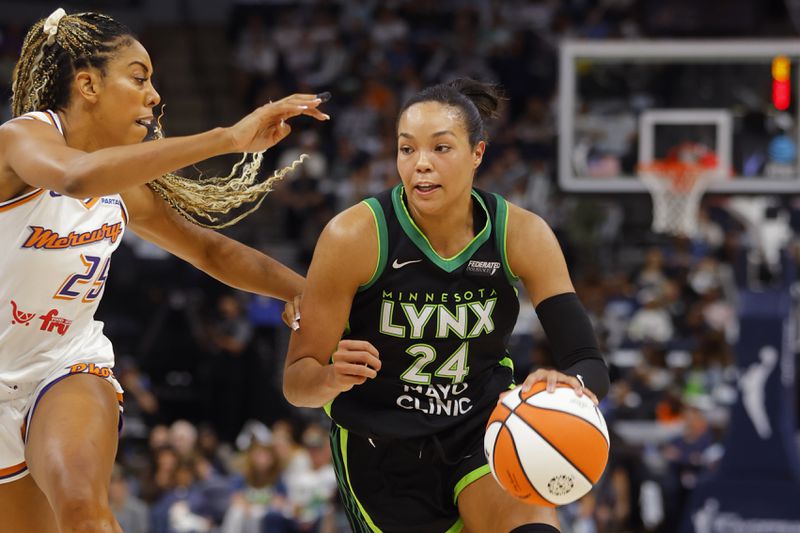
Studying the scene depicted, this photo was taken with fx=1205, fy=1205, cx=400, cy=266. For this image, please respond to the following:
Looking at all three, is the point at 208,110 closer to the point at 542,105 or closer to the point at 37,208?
the point at 542,105

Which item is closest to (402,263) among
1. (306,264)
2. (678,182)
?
(678,182)

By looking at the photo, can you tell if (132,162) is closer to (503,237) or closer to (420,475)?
(503,237)

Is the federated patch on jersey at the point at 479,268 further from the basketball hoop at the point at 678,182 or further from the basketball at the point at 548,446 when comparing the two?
the basketball hoop at the point at 678,182

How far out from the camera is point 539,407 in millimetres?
3641

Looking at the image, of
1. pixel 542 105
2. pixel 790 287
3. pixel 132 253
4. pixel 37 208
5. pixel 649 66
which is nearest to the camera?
pixel 37 208

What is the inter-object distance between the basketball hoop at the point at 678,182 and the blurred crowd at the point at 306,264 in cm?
64

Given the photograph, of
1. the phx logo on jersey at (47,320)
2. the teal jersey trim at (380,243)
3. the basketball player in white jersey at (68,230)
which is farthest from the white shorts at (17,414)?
the teal jersey trim at (380,243)

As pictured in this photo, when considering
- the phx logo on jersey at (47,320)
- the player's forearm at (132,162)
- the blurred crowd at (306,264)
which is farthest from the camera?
the blurred crowd at (306,264)

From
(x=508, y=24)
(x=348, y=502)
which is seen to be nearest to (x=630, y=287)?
(x=508, y=24)

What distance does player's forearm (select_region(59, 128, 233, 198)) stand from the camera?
331 centimetres

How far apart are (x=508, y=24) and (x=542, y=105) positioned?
1848 mm

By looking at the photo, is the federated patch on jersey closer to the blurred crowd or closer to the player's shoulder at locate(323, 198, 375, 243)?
the player's shoulder at locate(323, 198, 375, 243)

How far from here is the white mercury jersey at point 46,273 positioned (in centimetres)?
363

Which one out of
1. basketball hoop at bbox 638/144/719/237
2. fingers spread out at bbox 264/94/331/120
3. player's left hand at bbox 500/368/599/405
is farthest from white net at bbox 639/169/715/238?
fingers spread out at bbox 264/94/331/120
